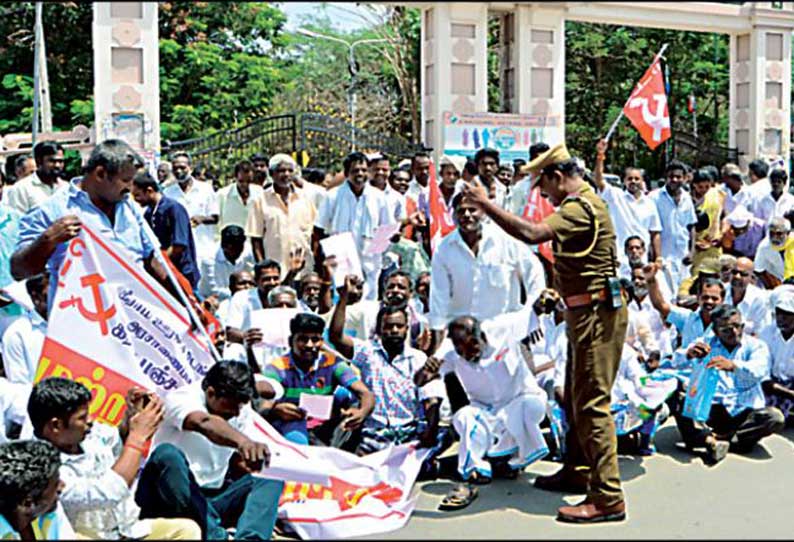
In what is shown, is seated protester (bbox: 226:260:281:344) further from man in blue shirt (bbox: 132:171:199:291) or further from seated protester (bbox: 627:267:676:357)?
seated protester (bbox: 627:267:676:357)

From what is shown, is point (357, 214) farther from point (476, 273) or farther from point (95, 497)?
point (95, 497)

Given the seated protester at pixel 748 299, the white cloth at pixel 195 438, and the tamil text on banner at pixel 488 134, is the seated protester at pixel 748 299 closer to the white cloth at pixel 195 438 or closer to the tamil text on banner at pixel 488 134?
the white cloth at pixel 195 438

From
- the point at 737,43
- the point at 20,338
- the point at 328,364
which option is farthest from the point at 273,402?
the point at 737,43

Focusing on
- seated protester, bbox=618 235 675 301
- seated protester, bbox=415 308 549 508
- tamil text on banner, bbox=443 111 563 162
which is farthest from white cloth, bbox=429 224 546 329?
tamil text on banner, bbox=443 111 563 162

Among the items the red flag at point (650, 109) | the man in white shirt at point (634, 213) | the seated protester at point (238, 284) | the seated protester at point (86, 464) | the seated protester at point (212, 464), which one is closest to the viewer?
the seated protester at point (86, 464)

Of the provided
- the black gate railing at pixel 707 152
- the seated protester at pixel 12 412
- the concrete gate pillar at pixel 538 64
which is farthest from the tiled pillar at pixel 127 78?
the black gate railing at pixel 707 152

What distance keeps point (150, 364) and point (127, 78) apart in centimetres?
908

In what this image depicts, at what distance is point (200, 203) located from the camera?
30.7 feet

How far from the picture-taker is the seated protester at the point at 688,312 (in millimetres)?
6477

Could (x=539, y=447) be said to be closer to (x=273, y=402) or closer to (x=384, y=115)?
(x=273, y=402)

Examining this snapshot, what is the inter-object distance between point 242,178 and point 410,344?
309cm

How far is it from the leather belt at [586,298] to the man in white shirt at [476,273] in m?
1.16

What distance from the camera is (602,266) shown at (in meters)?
4.70

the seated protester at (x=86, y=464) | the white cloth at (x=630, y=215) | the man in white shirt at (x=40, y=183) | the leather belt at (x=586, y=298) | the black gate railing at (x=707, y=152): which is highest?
the black gate railing at (x=707, y=152)
